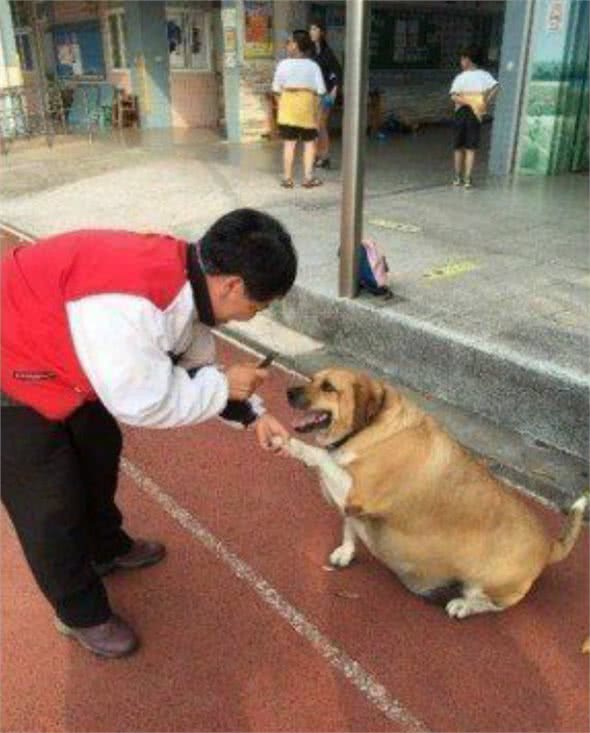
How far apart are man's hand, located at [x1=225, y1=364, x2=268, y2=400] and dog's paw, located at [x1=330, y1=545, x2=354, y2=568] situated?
4.04ft

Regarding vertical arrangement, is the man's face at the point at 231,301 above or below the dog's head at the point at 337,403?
above

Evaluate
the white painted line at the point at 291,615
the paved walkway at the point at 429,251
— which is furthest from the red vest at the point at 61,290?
the paved walkway at the point at 429,251

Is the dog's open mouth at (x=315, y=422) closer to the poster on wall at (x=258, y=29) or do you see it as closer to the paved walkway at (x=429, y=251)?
the paved walkway at (x=429, y=251)

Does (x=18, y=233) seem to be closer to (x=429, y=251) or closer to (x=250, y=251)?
(x=429, y=251)

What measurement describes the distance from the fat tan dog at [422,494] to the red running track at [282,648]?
10.0 inches

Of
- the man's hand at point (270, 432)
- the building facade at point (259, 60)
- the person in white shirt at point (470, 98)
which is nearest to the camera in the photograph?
the man's hand at point (270, 432)

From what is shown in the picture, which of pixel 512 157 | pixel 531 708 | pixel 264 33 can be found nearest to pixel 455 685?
pixel 531 708

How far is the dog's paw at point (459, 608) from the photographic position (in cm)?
308

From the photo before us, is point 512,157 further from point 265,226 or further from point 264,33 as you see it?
point 265,226

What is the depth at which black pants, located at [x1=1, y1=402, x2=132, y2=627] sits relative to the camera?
97.6 inches

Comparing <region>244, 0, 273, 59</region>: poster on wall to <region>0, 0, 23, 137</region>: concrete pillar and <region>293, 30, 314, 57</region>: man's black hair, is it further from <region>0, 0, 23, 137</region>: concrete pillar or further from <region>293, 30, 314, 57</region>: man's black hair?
<region>0, 0, 23, 137</region>: concrete pillar

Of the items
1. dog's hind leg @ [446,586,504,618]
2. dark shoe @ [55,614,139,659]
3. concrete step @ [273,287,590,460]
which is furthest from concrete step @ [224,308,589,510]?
dark shoe @ [55,614,139,659]

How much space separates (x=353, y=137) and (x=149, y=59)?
14347 millimetres

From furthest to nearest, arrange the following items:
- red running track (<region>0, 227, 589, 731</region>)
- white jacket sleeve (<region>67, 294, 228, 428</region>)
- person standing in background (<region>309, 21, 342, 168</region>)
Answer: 1. person standing in background (<region>309, 21, 342, 168</region>)
2. red running track (<region>0, 227, 589, 731</region>)
3. white jacket sleeve (<region>67, 294, 228, 428</region>)
